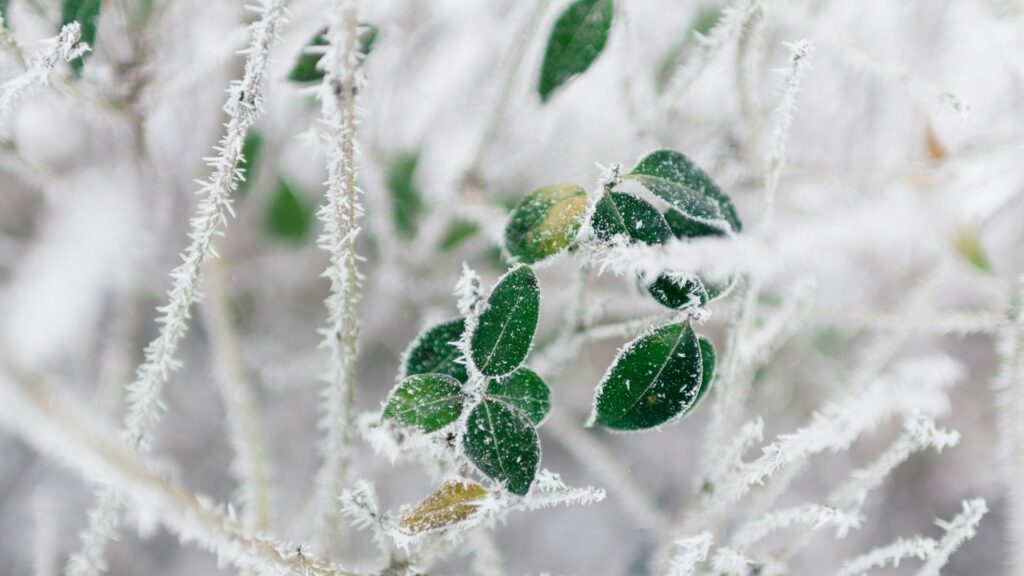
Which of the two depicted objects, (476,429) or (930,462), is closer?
(476,429)

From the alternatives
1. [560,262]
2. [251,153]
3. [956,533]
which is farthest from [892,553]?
[251,153]

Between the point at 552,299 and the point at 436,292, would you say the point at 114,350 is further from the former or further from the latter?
the point at 552,299

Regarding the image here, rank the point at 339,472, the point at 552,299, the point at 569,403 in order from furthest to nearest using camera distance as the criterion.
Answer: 1. the point at 569,403
2. the point at 552,299
3. the point at 339,472

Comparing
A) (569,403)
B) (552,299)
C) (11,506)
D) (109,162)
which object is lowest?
(11,506)

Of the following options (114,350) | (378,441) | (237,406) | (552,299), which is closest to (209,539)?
(378,441)

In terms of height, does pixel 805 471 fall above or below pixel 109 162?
below
